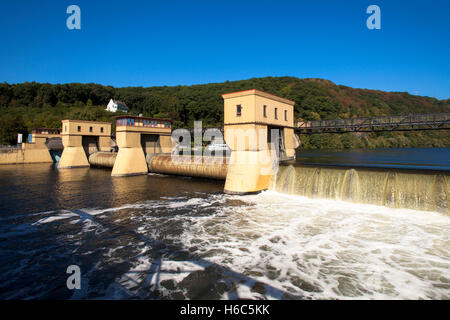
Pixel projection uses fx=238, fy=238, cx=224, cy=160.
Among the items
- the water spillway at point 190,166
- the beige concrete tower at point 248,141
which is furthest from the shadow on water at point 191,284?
the water spillway at point 190,166

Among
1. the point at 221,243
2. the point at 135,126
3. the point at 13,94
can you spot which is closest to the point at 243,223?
the point at 221,243

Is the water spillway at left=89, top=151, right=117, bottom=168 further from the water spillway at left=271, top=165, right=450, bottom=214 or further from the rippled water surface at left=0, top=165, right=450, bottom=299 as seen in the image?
the water spillway at left=271, top=165, right=450, bottom=214

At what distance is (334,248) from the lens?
10805mm

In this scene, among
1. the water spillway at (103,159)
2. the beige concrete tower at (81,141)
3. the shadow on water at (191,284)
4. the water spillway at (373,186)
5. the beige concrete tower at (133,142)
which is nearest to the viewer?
the shadow on water at (191,284)

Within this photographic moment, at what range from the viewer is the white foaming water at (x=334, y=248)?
26.4 ft

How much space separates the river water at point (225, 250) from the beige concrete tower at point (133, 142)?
15.1 meters

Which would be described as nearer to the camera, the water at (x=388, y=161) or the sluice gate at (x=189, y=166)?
the water at (x=388, y=161)

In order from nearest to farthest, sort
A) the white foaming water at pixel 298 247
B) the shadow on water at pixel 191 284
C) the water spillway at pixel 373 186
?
the shadow on water at pixel 191 284 < the white foaming water at pixel 298 247 < the water spillway at pixel 373 186

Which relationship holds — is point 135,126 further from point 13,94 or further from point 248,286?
point 13,94

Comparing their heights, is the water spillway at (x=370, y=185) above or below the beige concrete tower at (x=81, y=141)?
below

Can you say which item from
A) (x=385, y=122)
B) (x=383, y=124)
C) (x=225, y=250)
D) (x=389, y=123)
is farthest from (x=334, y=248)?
(x=385, y=122)

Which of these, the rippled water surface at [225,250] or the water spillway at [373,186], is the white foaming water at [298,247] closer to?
the rippled water surface at [225,250]

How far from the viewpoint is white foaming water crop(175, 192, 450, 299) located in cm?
806

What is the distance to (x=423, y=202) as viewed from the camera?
47.8 feet
